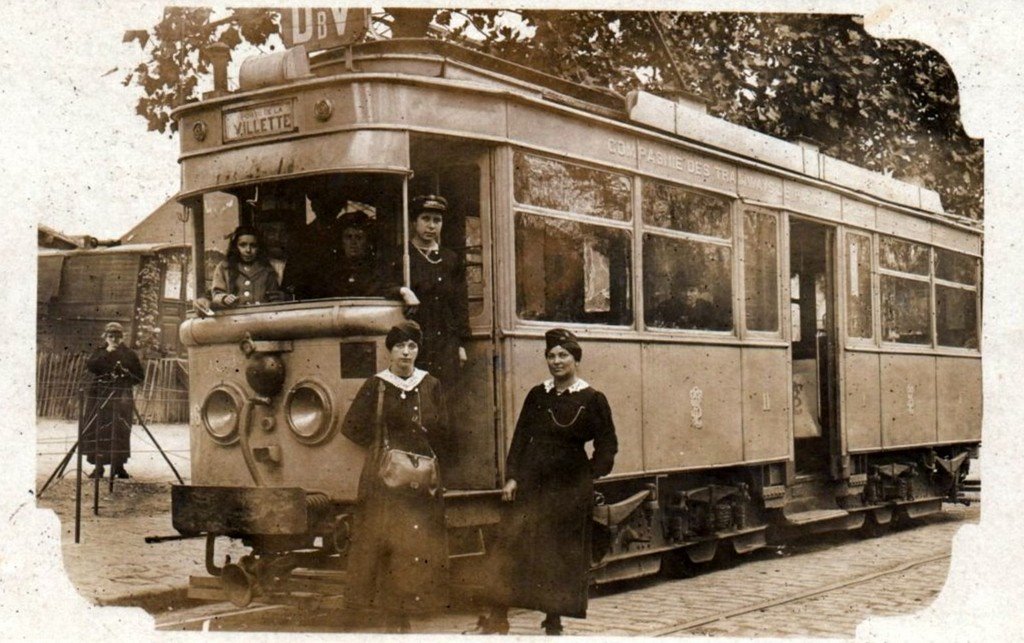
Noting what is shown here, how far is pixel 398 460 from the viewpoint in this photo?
7184mm

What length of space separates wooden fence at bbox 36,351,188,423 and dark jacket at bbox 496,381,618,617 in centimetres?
217

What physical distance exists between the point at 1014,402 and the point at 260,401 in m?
4.38

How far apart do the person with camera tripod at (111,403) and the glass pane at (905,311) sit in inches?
263

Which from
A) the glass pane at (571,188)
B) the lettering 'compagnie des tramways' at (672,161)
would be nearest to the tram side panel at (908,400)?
the lettering 'compagnie des tramways' at (672,161)

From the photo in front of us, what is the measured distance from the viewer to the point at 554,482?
7.53 meters

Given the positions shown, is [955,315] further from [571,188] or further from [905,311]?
[571,188]

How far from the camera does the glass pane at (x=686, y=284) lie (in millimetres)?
9023

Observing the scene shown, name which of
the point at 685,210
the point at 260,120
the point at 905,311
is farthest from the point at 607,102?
the point at 905,311

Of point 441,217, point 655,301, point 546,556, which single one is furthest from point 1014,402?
point 441,217

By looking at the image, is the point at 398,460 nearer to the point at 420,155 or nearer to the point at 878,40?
the point at 420,155

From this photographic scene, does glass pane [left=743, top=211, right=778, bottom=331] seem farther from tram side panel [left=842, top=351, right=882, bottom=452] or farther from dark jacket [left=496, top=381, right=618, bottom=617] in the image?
dark jacket [left=496, top=381, right=618, bottom=617]

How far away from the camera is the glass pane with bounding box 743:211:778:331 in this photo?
10117 mm

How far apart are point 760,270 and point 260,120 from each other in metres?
4.28

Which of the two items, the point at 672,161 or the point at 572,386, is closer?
the point at 572,386
